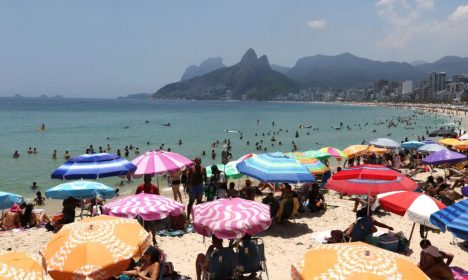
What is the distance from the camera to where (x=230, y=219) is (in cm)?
623

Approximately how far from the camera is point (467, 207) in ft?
18.1

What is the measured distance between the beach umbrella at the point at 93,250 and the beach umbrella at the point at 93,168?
3.64m

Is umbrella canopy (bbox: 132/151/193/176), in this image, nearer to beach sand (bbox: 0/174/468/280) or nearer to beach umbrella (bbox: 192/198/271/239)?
beach sand (bbox: 0/174/468/280)

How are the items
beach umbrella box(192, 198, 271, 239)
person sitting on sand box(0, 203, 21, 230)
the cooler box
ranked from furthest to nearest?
1. person sitting on sand box(0, 203, 21, 230)
2. the cooler box
3. beach umbrella box(192, 198, 271, 239)

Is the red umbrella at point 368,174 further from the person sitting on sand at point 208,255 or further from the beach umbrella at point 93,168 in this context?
the beach umbrella at point 93,168

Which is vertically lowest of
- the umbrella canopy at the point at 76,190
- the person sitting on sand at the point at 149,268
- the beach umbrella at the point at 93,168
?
the person sitting on sand at the point at 149,268

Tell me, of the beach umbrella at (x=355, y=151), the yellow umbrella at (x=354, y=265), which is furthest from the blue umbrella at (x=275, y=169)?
the beach umbrella at (x=355, y=151)

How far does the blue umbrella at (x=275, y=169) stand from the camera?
9.27m

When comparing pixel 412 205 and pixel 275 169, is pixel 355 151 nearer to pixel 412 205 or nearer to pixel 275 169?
pixel 275 169

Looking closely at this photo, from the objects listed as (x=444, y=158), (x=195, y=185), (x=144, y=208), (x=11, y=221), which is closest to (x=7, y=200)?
(x=11, y=221)

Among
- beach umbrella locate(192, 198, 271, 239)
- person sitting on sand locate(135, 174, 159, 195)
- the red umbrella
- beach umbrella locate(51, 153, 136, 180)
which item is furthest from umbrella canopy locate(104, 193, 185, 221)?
the red umbrella

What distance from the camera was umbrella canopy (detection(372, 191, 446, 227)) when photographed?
6986 millimetres

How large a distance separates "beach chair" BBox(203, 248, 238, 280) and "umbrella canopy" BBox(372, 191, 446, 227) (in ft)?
10.3

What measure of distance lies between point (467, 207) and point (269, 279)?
3.68m
